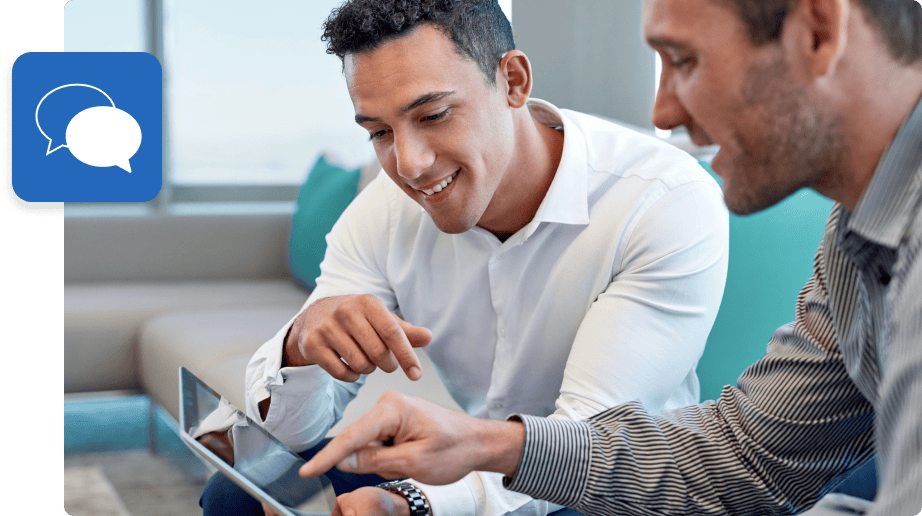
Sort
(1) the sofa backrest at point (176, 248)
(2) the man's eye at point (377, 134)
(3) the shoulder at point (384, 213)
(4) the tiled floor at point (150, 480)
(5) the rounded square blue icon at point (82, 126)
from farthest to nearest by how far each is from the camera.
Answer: (1) the sofa backrest at point (176, 248), (4) the tiled floor at point (150, 480), (5) the rounded square blue icon at point (82, 126), (3) the shoulder at point (384, 213), (2) the man's eye at point (377, 134)

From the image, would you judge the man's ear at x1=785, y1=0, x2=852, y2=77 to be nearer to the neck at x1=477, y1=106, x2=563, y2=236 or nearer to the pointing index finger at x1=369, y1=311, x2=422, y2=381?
the pointing index finger at x1=369, y1=311, x2=422, y2=381

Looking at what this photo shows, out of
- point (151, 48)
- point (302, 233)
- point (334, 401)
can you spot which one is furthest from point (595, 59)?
point (151, 48)

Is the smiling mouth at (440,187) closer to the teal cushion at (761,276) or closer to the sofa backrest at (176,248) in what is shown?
the teal cushion at (761,276)

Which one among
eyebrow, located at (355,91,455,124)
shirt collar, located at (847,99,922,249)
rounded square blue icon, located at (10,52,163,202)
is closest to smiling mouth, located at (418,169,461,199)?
eyebrow, located at (355,91,455,124)

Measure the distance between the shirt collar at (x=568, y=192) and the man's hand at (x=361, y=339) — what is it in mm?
311

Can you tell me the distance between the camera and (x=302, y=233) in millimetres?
2539

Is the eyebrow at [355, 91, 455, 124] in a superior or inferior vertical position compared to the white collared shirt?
superior

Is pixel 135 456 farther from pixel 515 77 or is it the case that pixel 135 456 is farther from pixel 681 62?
pixel 681 62

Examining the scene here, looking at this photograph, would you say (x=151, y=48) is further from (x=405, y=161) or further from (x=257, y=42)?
(x=405, y=161)

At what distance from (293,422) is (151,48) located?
296 cm

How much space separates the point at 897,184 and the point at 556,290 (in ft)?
1.93

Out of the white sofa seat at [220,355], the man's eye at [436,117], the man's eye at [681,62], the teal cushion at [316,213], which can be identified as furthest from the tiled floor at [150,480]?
the man's eye at [681,62]

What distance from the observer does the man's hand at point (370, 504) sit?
0.82 m

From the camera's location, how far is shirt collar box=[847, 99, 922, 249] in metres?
0.54
